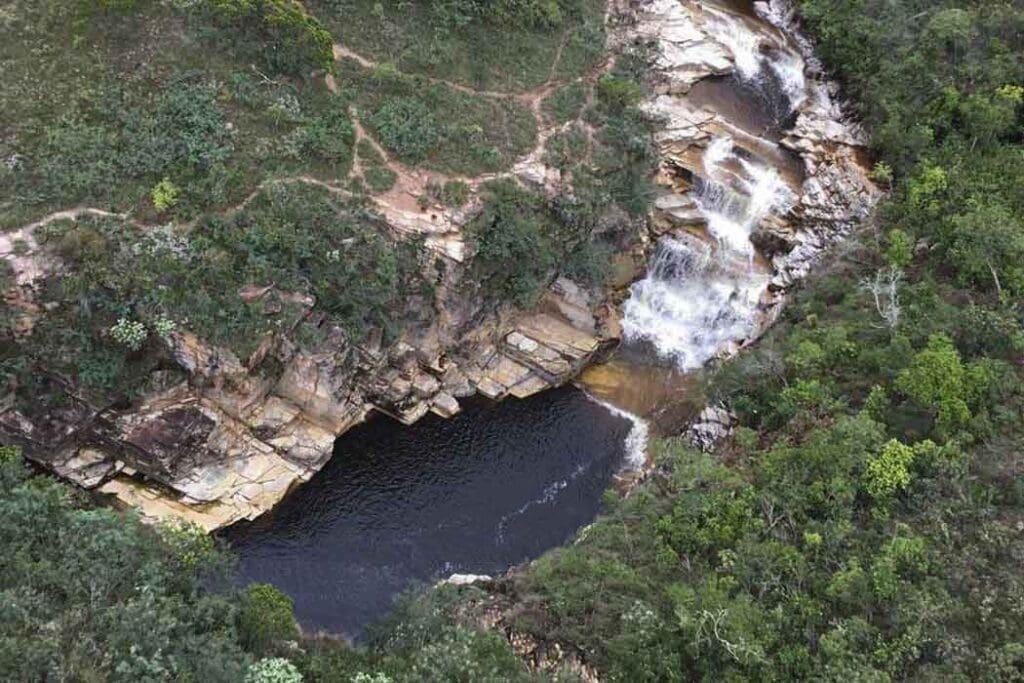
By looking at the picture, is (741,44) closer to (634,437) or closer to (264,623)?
(634,437)

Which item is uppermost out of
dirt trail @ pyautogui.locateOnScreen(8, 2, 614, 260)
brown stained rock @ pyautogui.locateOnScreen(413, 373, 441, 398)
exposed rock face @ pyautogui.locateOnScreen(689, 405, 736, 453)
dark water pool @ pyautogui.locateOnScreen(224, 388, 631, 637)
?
dirt trail @ pyautogui.locateOnScreen(8, 2, 614, 260)

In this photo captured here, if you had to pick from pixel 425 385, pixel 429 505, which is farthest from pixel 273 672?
pixel 425 385

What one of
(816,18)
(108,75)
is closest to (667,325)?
(816,18)

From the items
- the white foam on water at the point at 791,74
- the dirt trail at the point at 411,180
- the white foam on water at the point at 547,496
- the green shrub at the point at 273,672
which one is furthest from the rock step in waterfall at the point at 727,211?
the green shrub at the point at 273,672

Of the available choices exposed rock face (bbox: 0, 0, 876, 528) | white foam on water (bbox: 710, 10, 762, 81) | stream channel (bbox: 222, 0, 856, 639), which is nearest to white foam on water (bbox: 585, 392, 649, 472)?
stream channel (bbox: 222, 0, 856, 639)

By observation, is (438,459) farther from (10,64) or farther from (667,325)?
(10,64)

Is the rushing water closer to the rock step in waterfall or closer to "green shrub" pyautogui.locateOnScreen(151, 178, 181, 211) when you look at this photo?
the rock step in waterfall
